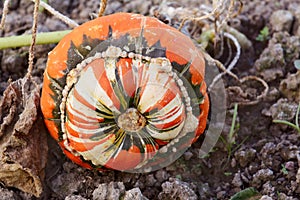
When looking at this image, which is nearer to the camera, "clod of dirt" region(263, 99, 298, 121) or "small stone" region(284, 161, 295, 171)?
"small stone" region(284, 161, 295, 171)

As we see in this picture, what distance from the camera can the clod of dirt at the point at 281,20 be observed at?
9.52ft

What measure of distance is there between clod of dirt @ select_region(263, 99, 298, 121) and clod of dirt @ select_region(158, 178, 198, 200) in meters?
0.58

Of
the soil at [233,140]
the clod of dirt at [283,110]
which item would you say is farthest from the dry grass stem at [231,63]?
the clod of dirt at [283,110]

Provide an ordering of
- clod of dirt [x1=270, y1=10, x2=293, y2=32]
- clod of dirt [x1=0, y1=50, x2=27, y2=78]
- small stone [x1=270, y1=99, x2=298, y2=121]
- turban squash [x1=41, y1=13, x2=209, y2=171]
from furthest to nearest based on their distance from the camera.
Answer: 1. clod of dirt [x1=270, y1=10, x2=293, y2=32]
2. clod of dirt [x1=0, y1=50, x2=27, y2=78]
3. small stone [x1=270, y1=99, x2=298, y2=121]
4. turban squash [x1=41, y1=13, x2=209, y2=171]

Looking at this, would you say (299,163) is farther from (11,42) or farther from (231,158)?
(11,42)

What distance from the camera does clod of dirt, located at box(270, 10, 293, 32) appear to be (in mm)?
2902

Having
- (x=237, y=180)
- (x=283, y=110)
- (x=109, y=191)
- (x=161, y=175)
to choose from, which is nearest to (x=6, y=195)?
(x=109, y=191)

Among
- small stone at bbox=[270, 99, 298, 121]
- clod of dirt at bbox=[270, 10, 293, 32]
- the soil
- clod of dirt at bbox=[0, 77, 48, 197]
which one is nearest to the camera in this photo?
clod of dirt at bbox=[0, 77, 48, 197]

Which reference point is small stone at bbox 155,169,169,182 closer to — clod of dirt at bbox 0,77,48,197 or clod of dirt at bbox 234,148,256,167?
clod of dirt at bbox 234,148,256,167

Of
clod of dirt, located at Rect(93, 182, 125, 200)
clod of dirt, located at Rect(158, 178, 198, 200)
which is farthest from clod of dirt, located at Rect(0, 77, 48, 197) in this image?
clod of dirt, located at Rect(158, 178, 198, 200)

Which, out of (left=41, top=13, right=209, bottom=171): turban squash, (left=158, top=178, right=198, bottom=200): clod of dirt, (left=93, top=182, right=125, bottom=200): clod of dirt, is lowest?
(left=158, top=178, right=198, bottom=200): clod of dirt

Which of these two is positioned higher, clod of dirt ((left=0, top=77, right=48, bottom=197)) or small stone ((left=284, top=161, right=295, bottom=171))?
clod of dirt ((left=0, top=77, right=48, bottom=197))

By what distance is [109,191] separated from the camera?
82.0 inches

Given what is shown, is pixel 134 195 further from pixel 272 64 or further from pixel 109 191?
pixel 272 64
